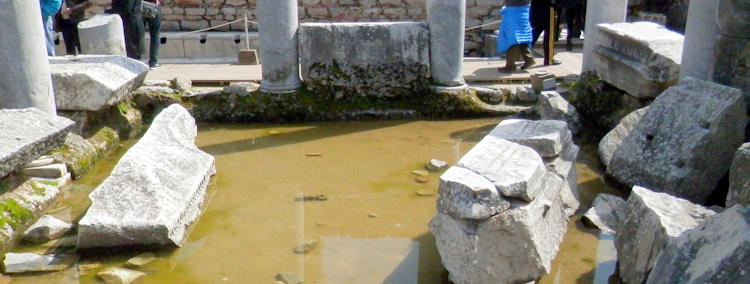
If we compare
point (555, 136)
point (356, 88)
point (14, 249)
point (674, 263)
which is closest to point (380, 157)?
point (356, 88)

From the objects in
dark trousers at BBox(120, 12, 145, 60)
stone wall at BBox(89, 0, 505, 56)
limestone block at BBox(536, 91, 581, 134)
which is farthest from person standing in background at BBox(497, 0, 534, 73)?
dark trousers at BBox(120, 12, 145, 60)

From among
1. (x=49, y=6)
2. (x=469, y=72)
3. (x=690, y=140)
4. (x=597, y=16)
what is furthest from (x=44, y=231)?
(x=469, y=72)

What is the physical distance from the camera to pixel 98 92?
6.42 m

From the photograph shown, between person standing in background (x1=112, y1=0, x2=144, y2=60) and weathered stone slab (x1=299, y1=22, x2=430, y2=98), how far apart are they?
2.59m

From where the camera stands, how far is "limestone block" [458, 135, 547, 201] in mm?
3781

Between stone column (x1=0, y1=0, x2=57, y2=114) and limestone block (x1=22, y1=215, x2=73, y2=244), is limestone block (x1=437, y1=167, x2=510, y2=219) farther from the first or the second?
stone column (x1=0, y1=0, x2=57, y2=114)

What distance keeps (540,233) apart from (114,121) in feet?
14.9

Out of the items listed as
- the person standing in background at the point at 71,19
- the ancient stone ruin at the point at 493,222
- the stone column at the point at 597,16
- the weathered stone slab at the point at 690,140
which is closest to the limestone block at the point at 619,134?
the weathered stone slab at the point at 690,140

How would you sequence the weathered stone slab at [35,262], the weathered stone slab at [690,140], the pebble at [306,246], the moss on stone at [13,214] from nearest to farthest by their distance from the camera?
the weathered stone slab at [35,262], the pebble at [306,246], the moss on stone at [13,214], the weathered stone slab at [690,140]

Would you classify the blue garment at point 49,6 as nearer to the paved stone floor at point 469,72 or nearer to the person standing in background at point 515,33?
the paved stone floor at point 469,72

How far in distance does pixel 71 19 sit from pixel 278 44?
3.53 metres

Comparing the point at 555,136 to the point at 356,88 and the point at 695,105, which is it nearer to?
the point at 695,105

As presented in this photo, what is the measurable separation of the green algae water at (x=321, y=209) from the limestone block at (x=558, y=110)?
30cm

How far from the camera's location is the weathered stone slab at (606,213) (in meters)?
4.76
